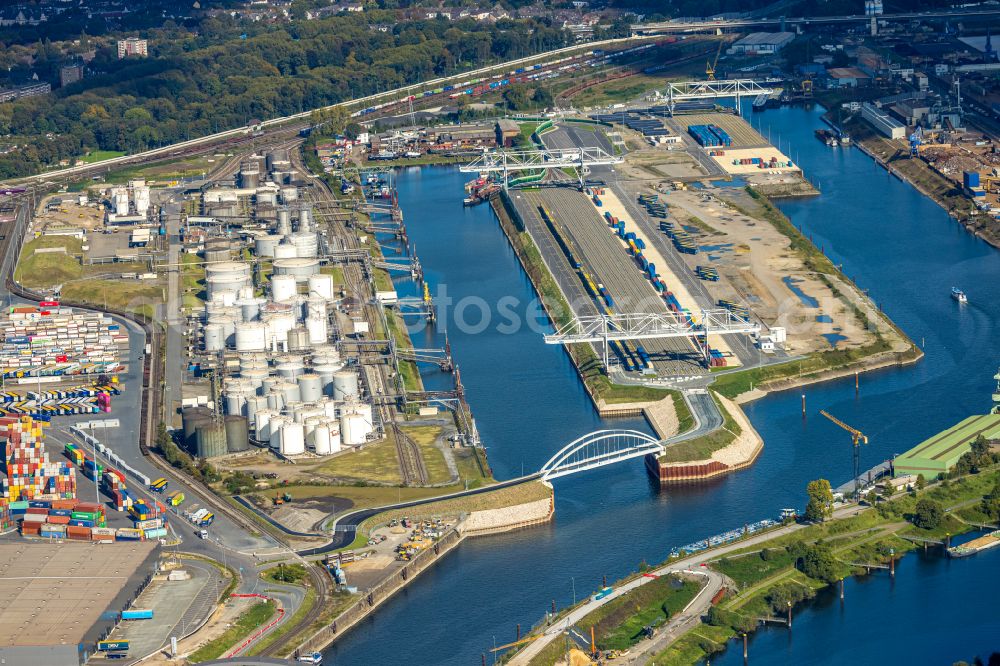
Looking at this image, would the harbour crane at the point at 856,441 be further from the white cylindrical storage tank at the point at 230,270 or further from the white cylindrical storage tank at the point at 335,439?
the white cylindrical storage tank at the point at 230,270


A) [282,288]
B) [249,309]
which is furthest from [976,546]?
[282,288]

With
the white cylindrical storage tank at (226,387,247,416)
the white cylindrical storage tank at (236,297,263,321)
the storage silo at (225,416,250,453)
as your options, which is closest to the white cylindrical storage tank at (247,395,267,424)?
the white cylindrical storage tank at (226,387,247,416)

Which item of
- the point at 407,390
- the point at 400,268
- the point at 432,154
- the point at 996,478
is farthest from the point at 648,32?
the point at 996,478

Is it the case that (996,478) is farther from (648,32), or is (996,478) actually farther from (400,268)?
(648,32)

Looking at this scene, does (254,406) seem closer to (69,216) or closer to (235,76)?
(69,216)

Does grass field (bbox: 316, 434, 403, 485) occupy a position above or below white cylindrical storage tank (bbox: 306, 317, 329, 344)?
below

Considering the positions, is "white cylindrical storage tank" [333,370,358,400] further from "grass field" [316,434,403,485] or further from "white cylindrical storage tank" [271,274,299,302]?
"white cylindrical storage tank" [271,274,299,302]

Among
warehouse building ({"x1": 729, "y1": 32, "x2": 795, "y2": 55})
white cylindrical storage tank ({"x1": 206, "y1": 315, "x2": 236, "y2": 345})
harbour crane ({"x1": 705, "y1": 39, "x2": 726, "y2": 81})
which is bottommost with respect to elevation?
white cylindrical storage tank ({"x1": 206, "y1": 315, "x2": 236, "y2": 345})

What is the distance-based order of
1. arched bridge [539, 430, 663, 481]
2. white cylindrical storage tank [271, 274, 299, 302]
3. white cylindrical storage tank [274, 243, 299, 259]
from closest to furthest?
1. arched bridge [539, 430, 663, 481]
2. white cylindrical storage tank [271, 274, 299, 302]
3. white cylindrical storage tank [274, 243, 299, 259]
